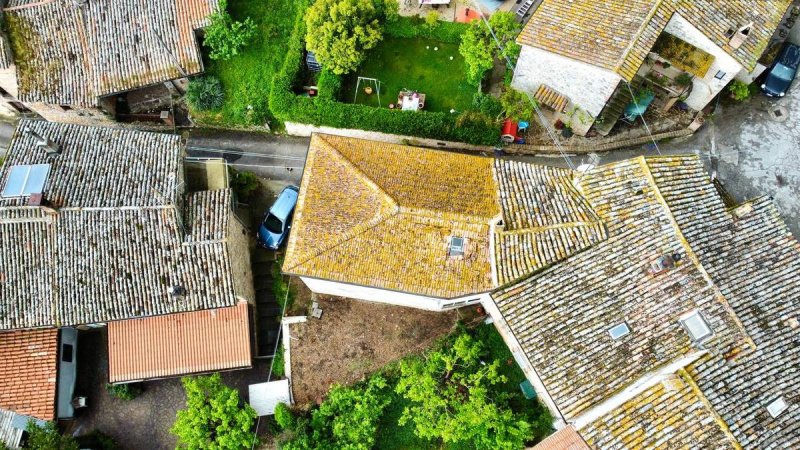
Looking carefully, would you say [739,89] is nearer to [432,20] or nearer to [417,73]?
[432,20]

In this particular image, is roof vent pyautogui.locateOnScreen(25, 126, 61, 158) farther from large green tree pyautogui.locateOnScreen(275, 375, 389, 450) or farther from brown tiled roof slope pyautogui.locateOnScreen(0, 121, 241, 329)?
large green tree pyautogui.locateOnScreen(275, 375, 389, 450)

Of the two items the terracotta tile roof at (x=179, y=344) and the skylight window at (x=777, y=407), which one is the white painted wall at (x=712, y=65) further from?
the terracotta tile roof at (x=179, y=344)

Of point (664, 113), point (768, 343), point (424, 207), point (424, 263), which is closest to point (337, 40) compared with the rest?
point (424, 207)

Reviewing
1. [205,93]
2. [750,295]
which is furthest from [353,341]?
[750,295]

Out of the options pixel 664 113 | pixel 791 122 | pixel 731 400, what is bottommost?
pixel 731 400

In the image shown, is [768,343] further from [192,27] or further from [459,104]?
[192,27]
